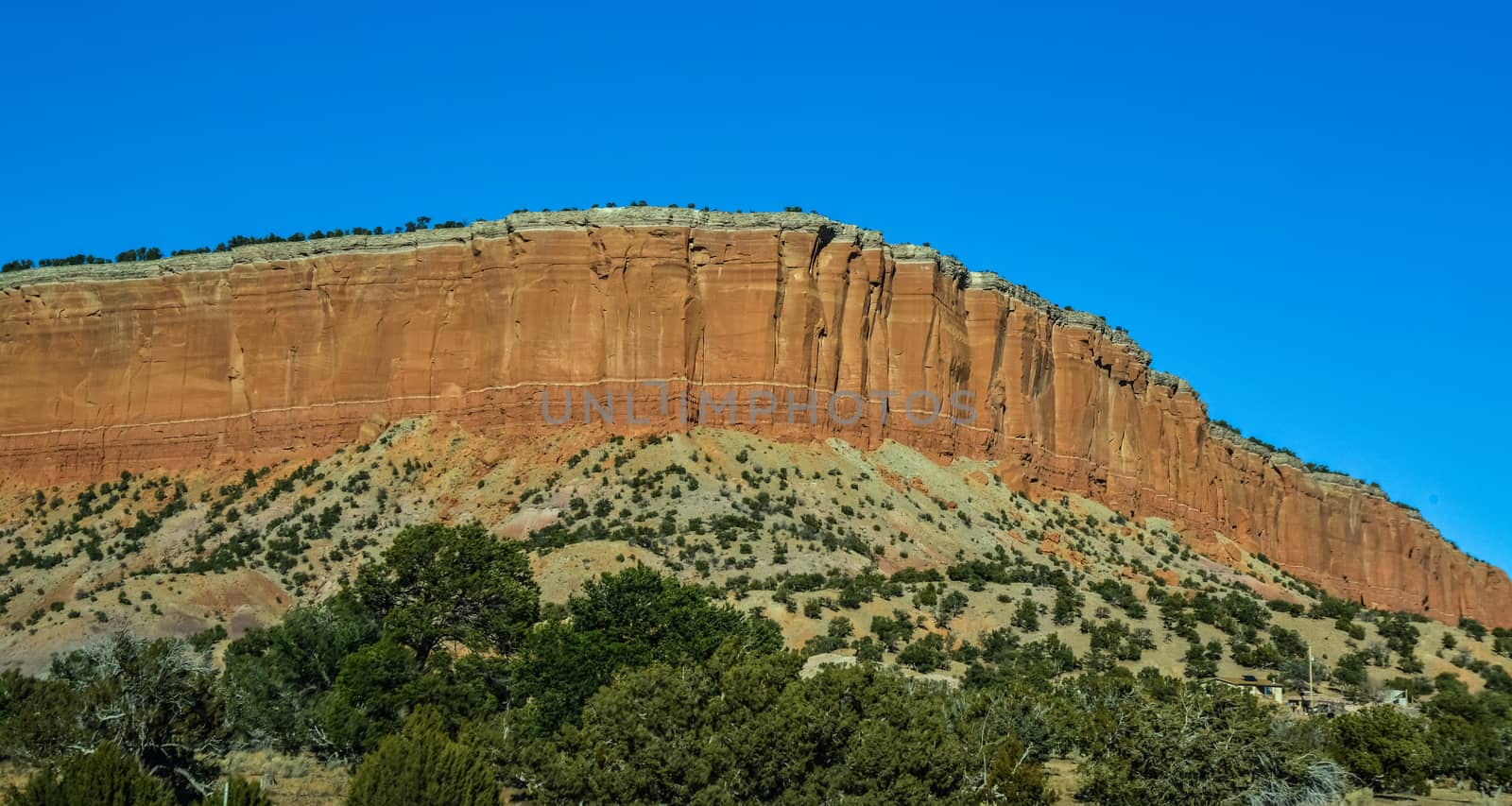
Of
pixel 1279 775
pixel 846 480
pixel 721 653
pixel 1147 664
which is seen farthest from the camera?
pixel 846 480

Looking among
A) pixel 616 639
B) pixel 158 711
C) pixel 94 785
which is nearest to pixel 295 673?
pixel 616 639

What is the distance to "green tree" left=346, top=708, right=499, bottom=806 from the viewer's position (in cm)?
3247

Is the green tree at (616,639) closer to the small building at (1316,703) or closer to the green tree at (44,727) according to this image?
the green tree at (44,727)

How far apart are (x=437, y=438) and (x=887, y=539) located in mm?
23542

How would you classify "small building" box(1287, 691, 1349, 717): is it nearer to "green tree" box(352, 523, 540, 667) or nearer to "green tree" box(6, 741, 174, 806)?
"green tree" box(352, 523, 540, 667)

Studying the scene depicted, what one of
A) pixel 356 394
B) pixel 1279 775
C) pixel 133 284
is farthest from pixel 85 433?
pixel 1279 775

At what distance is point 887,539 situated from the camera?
2972 inches

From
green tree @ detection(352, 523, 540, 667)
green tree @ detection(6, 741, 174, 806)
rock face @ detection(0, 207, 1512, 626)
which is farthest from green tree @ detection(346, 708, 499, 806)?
rock face @ detection(0, 207, 1512, 626)

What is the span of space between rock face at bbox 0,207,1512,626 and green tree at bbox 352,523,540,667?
1084 inches

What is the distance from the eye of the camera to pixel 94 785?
29703mm

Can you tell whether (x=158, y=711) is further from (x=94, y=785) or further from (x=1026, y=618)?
(x=1026, y=618)

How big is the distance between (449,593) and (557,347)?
32201mm

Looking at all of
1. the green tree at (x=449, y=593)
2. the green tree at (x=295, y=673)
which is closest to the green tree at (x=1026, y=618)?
the green tree at (x=449, y=593)

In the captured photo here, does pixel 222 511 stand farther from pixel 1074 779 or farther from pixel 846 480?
pixel 1074 779
